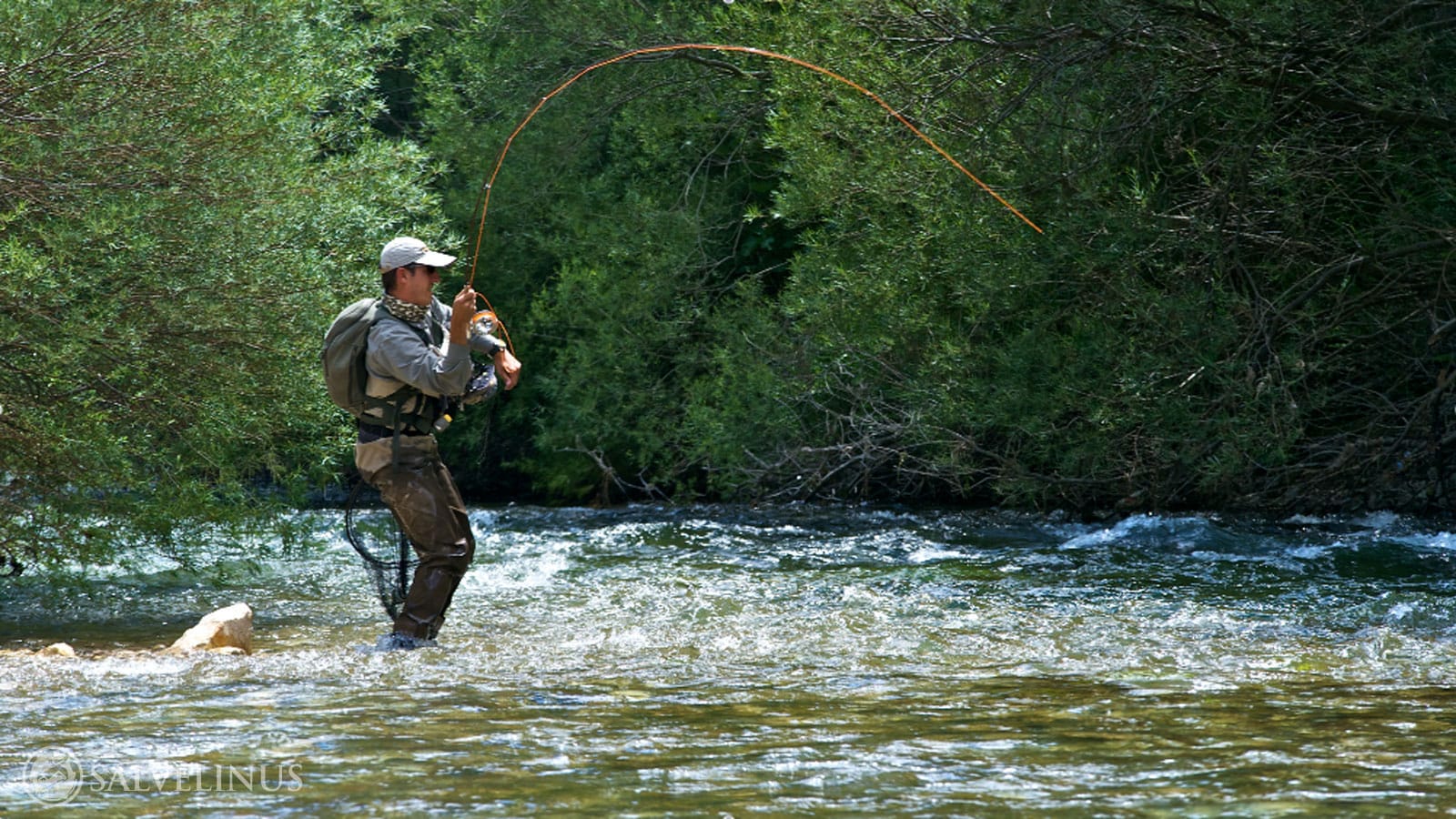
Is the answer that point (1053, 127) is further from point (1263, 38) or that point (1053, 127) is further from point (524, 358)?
point (524, 358)

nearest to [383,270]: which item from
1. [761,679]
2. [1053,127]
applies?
[761,679]

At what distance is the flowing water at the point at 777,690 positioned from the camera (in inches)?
163

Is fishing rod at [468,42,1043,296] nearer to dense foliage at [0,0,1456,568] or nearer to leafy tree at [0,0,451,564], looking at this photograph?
dense foliage at [0,0,1456,568]

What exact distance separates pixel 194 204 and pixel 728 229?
314 inches

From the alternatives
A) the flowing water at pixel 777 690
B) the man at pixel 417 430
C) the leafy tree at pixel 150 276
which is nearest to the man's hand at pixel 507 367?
the man at pixel 417 430

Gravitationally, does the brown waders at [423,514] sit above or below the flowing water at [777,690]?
above

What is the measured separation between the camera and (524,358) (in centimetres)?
1711

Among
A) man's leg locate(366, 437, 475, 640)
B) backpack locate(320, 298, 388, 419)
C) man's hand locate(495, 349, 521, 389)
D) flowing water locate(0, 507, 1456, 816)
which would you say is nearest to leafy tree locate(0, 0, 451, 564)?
flowing water locate(0, 507, 1456, 816)

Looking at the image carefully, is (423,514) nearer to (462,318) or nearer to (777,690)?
(462,318)

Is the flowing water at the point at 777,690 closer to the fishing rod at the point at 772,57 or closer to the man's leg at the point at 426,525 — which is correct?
the man's leg at the point at 426,525

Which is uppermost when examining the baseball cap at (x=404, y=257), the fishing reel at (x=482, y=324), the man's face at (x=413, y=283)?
the baseball cap at (x=404, y=257)

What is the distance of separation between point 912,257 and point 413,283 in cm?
598

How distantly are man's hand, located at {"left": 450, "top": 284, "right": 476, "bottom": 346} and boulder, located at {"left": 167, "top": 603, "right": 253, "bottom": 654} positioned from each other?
5.52ft

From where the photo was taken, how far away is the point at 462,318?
613 centimetres
